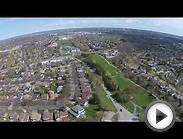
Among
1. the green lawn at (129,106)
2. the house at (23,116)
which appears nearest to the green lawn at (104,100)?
the green lawn at (129,106)

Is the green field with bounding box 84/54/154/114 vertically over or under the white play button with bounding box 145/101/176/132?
over

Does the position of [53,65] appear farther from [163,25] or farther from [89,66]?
[163,25]

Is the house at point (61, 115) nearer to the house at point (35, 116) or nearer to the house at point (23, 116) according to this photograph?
the house at point (35, 116)

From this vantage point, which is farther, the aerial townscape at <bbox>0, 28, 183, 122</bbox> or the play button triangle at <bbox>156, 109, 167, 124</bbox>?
the aerial townscape at <bbox>0, 28, 183, 122</bbox>

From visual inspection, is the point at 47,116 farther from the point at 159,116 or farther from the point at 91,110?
the point at 159,116

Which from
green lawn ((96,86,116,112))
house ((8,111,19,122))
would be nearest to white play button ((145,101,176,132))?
green lawn ((96,86,116,112))

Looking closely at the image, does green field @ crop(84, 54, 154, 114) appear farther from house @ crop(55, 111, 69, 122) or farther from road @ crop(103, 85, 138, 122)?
house @ crop(55, 111, 69, 122)

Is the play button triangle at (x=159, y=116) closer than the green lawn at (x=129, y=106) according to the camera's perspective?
Yes

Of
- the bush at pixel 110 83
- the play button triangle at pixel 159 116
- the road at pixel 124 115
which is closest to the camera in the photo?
the play button triangle at pixel 159 116

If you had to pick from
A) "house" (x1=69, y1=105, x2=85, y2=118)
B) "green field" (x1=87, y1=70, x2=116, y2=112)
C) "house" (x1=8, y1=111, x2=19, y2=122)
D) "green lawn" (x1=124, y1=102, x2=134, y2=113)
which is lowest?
"house" (x1=8, y1=111, x2=19, y2=122)
